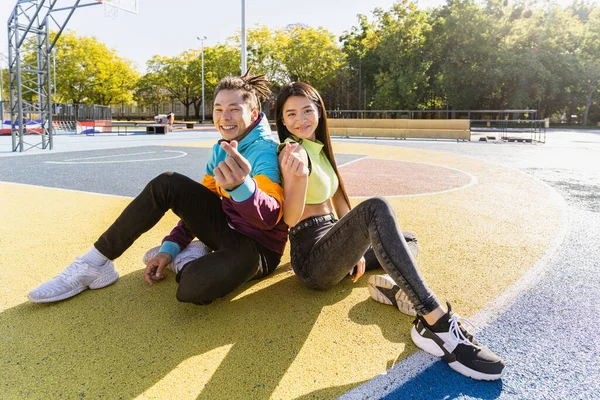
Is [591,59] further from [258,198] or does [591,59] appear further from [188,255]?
[258,198]

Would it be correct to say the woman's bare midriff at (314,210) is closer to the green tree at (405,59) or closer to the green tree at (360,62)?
the green tree at (405,59)

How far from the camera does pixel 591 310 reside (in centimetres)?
288

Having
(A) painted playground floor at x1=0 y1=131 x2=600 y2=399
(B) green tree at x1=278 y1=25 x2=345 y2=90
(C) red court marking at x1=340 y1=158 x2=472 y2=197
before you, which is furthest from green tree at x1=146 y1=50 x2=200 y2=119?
(A) painted playground floor at x1=0 y1=131 x2=600 y2=399

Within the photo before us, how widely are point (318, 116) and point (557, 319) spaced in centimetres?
193

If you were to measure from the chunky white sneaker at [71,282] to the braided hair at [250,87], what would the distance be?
136 centimetres

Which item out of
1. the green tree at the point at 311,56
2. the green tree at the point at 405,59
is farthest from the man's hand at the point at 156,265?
the green tree at the point at 311,56

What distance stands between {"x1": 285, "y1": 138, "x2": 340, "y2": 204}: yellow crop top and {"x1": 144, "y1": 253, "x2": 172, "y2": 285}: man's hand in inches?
42.2

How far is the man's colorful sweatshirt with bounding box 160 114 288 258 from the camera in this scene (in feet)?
7.09

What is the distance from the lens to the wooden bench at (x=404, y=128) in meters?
23.7

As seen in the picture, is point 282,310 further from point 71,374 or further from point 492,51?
point 492,51

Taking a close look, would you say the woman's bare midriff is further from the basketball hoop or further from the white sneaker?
the basketball hoop

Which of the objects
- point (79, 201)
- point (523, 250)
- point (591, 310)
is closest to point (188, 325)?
point (591, 310)

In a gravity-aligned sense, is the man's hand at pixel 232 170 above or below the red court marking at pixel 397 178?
above

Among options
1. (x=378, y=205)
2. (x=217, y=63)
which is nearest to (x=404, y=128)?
(x=378, y=205)
